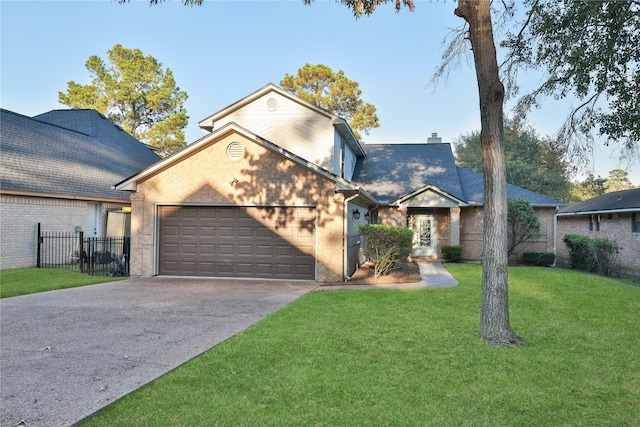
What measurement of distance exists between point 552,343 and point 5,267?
16.6 metres

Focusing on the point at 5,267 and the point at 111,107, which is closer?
the point at 5,267

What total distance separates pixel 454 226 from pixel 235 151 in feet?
35.5

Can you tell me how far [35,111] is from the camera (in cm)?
3136

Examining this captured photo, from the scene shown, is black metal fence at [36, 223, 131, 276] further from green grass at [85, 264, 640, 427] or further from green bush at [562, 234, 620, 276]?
green bush at [562, 234, 620, 276]

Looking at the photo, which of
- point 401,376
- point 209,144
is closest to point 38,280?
point 209,144

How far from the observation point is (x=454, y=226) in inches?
727

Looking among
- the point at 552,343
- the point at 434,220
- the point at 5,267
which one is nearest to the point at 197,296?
the point at 552,343

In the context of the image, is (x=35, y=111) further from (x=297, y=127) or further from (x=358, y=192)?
(x=358, y=192)

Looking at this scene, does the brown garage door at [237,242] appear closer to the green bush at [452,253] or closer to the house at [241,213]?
the house at [241,213]

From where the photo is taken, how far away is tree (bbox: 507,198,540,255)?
55.9ft

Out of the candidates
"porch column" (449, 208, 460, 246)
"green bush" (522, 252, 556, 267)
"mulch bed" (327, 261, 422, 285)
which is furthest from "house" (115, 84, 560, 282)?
"green bush" (522, 252, 556, 267)

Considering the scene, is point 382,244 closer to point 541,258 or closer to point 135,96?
point 541,258

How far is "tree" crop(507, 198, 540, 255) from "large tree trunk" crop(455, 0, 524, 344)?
482 inches

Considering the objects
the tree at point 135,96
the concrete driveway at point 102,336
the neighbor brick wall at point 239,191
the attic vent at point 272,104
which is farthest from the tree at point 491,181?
the tree at point 135,96
